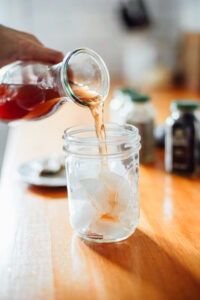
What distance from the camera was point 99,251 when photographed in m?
0.70

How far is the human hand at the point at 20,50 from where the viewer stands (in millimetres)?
895

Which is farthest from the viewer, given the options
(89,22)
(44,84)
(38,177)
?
(89,22)

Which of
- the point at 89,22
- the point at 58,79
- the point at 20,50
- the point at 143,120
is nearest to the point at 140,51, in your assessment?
the point at 89,22

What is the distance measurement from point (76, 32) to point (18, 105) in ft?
8.82

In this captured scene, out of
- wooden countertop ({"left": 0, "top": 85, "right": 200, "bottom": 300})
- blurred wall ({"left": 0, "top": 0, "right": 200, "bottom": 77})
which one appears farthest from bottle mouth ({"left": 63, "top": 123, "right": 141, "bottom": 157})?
blurred wall ({"left": 0, "top": 0, "right": 200, "bottom": 77})

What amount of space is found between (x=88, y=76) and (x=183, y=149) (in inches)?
13.8

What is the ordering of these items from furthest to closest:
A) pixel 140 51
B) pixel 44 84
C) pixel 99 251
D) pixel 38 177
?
pixel 140 51, pixel 38 177, pixel 44 84, pixel 99 251

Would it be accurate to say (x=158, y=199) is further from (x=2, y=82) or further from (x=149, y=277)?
(x=2, y=82)

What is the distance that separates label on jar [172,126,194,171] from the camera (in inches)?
41.1

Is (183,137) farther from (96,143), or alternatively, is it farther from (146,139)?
(96,143)

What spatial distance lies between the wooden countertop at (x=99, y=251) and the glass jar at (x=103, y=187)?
0.03m

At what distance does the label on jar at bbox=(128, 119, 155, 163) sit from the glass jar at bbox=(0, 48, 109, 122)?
1.15 ft

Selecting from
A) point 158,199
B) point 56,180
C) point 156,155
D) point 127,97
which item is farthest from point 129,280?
point 127,97

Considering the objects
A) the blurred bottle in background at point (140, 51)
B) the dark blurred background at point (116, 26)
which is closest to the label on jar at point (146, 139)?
the blurred bottle in background at point (140, 51)
